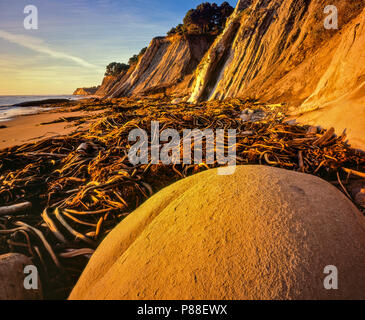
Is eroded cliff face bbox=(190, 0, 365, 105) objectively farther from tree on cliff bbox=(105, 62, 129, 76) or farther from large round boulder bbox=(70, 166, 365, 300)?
tree on cliff bbox=(105, 62, 129, 76)

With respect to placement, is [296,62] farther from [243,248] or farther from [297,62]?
[243,248]

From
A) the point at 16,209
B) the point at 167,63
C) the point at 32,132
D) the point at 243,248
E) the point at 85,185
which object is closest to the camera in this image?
the point at 243,248

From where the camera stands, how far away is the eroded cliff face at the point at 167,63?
1966cm

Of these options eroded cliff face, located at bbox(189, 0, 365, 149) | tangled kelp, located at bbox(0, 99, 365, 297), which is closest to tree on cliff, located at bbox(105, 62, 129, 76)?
eroded cliff face, located at bbox(189, 0, 365, 149)

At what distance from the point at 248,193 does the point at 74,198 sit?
152 cm

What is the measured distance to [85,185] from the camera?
1.83 metres

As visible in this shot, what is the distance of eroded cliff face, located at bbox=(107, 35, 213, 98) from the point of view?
19.7 m

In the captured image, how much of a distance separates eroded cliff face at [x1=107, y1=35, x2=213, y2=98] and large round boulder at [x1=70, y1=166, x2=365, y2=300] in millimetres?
17417

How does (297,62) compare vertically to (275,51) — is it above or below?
below

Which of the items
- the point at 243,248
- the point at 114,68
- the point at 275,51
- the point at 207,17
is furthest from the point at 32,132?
the point at 114,68

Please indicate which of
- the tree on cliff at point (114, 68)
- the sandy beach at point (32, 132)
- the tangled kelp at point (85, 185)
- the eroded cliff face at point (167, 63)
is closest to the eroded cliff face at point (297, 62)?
the tangled kelp at point (85, 185)

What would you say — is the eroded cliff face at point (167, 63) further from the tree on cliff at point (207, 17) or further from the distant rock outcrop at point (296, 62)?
the distant rock outcrop at point (296, 62)

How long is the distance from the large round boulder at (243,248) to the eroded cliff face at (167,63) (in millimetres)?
17417

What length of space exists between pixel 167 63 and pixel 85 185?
74.0 feet
